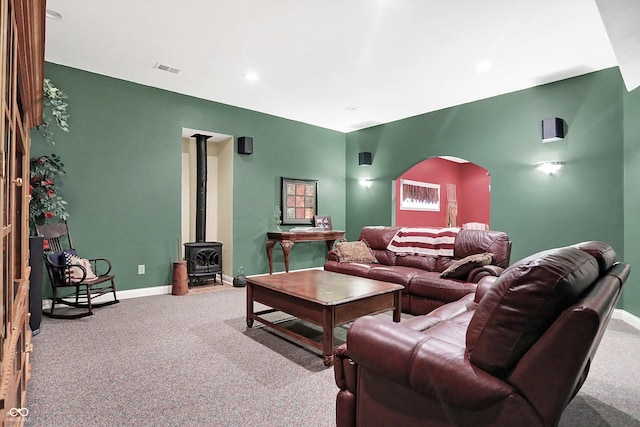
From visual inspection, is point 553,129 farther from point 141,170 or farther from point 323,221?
point 141,170

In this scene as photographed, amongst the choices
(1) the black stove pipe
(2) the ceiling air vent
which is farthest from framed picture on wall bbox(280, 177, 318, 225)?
(2) the ceiling air vent

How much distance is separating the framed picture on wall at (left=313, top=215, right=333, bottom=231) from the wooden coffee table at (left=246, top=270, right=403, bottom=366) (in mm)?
2958

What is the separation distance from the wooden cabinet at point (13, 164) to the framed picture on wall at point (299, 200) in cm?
418

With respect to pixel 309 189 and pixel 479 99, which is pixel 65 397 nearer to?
pixel 309 189

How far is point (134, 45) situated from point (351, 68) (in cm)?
231

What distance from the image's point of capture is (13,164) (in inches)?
64.0

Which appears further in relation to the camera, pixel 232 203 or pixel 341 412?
pixel 232 203

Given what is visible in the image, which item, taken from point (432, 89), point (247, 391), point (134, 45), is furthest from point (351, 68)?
point (247, 391)

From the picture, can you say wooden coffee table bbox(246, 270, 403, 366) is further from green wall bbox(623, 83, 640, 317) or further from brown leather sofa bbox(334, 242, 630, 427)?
green wall bbox(623, 83, 640, 317)

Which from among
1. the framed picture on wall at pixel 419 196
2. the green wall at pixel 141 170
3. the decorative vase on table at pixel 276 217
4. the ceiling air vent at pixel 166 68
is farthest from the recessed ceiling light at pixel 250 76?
the framed picture on wall at pixel 419 196

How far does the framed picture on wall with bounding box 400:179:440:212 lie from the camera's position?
24.9 feet

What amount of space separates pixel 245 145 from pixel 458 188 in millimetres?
6378

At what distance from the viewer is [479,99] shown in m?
5.17

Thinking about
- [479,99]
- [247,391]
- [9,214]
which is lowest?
[247,391]
